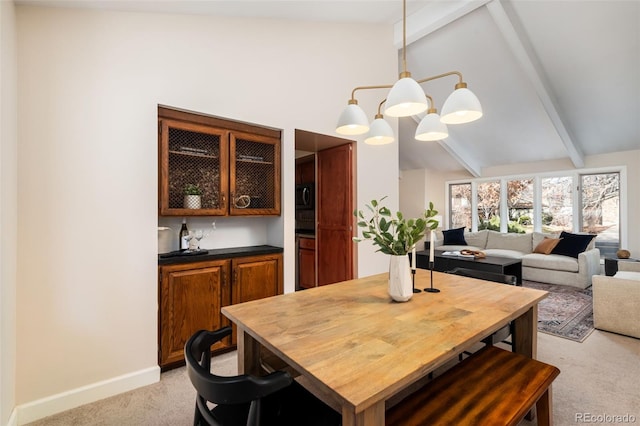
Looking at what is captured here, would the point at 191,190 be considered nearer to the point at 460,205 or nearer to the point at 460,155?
the point at 460,155

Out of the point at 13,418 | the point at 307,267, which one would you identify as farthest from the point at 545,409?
the point at 307,267

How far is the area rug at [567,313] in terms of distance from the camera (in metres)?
2.97

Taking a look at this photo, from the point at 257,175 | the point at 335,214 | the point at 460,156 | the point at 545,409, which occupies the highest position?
the point at 460,156

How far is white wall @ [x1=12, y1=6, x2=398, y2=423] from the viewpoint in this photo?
177cm

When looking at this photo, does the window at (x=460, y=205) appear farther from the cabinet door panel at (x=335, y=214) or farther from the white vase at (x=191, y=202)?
the white vase at (x=191, y=202)

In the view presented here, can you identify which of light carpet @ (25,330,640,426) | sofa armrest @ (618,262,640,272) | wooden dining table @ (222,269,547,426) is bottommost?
light carpet @ (25,330,640,426)

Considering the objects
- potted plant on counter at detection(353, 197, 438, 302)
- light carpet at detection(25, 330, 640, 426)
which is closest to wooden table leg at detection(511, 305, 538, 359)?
light carpet at detection(25, 330, 640, 426)

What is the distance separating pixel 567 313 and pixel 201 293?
3979 millimetres

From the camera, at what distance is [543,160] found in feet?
19.0

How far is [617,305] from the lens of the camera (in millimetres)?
2893

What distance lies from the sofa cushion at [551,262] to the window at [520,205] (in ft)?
3.74

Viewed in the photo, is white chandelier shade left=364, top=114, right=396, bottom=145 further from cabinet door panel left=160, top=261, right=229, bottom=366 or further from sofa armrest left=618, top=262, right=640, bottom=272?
sofa armrest left=618, top=262, right=640, bottom=272

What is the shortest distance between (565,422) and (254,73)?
3.29m

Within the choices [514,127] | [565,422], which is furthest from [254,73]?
[514,127]
